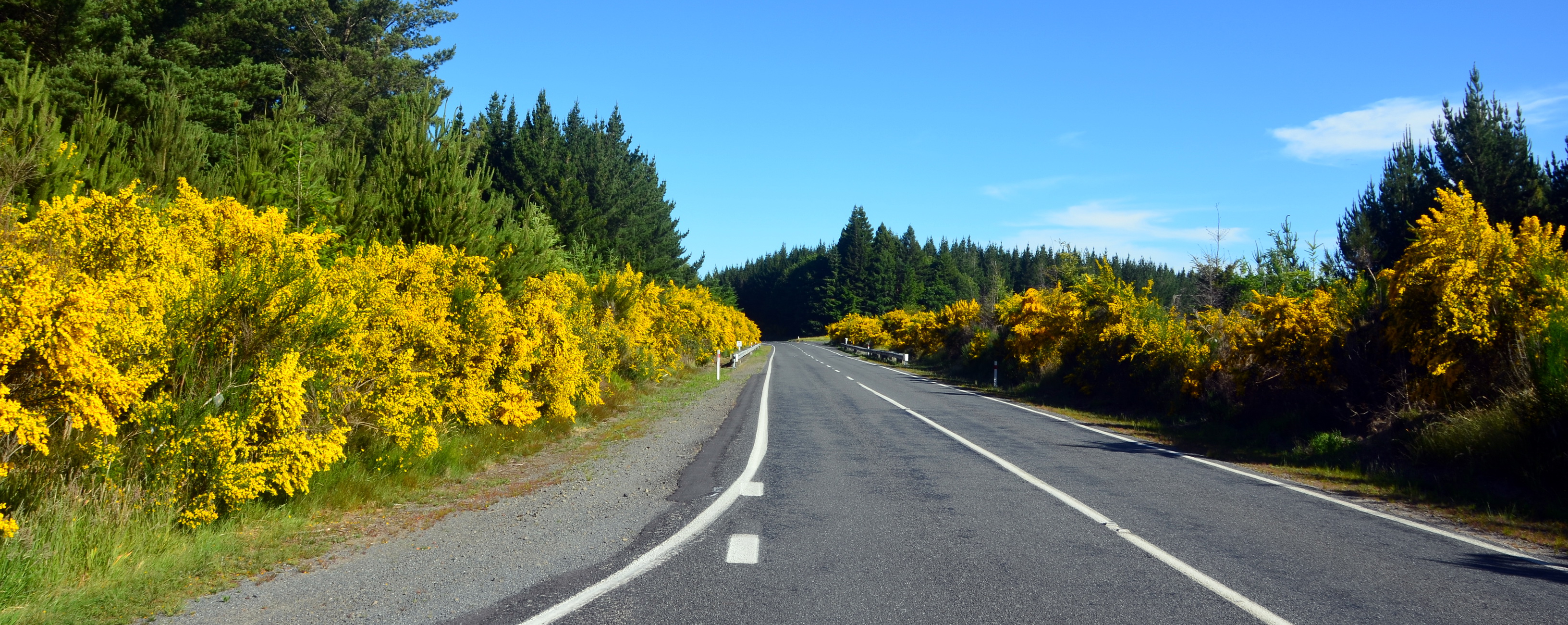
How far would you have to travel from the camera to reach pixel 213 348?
20.9 feet

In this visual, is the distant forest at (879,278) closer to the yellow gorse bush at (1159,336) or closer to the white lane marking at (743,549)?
the yellow gorse bush at (1159,336)

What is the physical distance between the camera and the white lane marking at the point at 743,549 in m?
5.51

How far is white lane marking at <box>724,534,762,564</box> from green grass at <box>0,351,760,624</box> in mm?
2695

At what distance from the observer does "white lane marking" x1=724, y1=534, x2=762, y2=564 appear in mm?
5512

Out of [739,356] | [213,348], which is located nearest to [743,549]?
[213,348]

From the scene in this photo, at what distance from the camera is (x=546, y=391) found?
12.6 metres

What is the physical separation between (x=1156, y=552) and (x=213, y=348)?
24.0 ft

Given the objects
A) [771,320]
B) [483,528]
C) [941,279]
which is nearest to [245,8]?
[483,528]

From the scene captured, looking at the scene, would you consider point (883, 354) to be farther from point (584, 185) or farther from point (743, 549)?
point (743, 549)

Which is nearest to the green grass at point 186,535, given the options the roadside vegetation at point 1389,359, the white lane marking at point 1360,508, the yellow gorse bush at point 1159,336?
the white lane marking at point 1360,508

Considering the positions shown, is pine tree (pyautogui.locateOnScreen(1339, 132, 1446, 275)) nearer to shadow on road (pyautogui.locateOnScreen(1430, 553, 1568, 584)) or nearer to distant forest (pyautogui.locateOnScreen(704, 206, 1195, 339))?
shadow on road (pyautogui.locateOnScreen(1430, 553, 1568, 584))

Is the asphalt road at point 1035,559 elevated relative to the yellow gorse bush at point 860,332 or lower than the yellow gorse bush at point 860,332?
lower

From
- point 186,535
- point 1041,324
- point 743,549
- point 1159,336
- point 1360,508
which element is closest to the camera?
point 186,535

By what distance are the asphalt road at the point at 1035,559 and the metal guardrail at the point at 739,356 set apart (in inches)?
1215
